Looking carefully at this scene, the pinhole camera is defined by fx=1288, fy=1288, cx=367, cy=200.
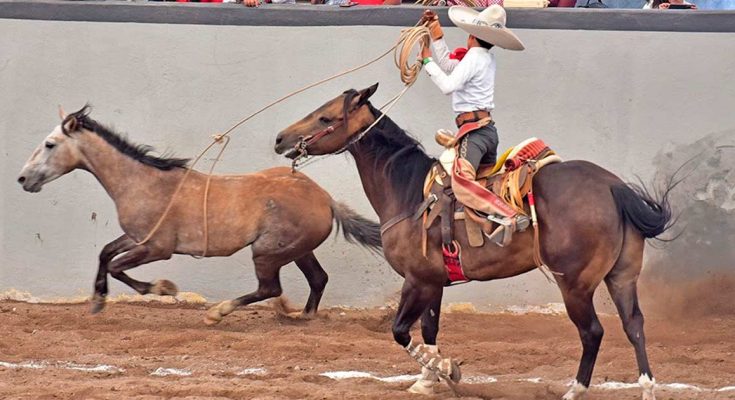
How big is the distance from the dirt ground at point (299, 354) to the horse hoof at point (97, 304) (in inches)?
4.7

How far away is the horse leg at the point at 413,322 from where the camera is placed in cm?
789

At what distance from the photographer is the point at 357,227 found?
10.3 meters

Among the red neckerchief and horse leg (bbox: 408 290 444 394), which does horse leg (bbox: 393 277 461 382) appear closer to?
horse leg (bbox: 408 290 444 394)

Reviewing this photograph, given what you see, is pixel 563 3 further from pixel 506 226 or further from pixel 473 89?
pixel 506 226

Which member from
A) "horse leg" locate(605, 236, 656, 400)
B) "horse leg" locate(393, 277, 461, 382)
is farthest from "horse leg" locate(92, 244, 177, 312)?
"horse leg" locate(605, 236, 656, 400)

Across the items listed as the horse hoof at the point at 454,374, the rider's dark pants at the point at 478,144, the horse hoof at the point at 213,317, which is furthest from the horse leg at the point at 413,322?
the horse hoof at the point at 213,317

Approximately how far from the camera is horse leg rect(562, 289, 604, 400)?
7.62m

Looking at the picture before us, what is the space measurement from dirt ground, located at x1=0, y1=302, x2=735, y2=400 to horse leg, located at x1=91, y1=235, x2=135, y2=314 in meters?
0.26

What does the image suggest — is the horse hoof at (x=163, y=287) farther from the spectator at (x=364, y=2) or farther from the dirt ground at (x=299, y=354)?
the spectator at (x=364, y=2)

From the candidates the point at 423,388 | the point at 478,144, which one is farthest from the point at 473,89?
the point at 423,388

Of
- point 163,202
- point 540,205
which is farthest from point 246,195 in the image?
point 540,205

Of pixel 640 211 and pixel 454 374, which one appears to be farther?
pixel 454 374

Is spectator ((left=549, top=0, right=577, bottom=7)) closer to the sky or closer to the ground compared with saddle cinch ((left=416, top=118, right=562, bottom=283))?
closer to the sky

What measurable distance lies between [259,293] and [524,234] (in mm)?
3042
